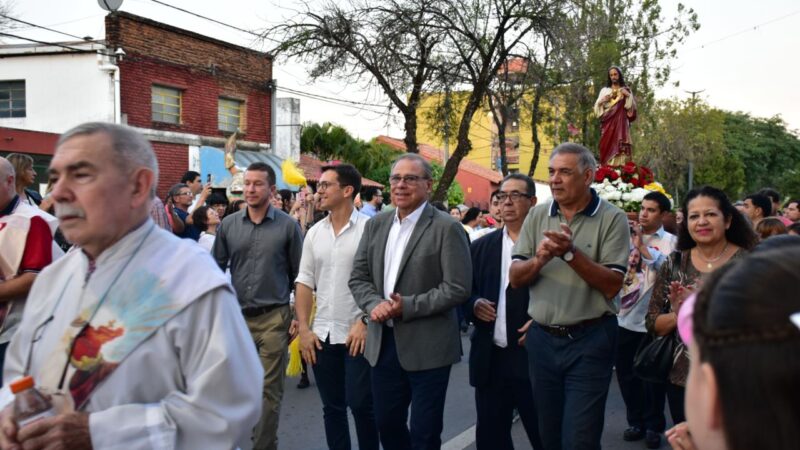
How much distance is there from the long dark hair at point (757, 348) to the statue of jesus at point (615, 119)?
10288mm

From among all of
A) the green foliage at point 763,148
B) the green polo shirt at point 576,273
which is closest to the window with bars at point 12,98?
the green polo shirt at point 576,273

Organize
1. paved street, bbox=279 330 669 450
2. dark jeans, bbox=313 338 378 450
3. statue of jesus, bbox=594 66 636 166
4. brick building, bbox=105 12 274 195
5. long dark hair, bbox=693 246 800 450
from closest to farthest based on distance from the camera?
long dark hair, bbox=693 246 800 450 < dark jeans, bbox=313 338 378 450 < paved street, bbox=279 330 669 450 < statue of jesus, bbox=594 66 636 166 < brick building, bbox=105 12 274 195

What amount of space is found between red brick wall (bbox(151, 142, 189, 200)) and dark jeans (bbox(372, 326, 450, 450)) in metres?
18.7

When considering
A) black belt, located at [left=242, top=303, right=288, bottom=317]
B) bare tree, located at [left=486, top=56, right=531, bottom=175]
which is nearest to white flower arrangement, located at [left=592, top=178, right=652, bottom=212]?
black belt, located at [left=242, top=303, right=288, bottom=317]

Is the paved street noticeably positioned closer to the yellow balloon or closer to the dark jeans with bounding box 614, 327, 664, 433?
the dark jeans with bounding box 614, 327, 664, 433

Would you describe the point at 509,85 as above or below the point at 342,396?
above

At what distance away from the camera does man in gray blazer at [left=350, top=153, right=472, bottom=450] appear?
429 cm

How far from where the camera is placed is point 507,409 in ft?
16.0

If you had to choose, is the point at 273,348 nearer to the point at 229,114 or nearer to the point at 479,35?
the point at 479,35

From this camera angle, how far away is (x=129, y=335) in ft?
6.57

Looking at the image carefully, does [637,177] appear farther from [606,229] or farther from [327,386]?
[327,386]

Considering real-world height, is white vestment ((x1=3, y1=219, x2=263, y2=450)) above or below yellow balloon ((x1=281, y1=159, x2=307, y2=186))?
below

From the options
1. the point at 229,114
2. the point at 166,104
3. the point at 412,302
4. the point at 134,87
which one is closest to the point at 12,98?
the point at 134,87

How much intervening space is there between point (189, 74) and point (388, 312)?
20.3 m
